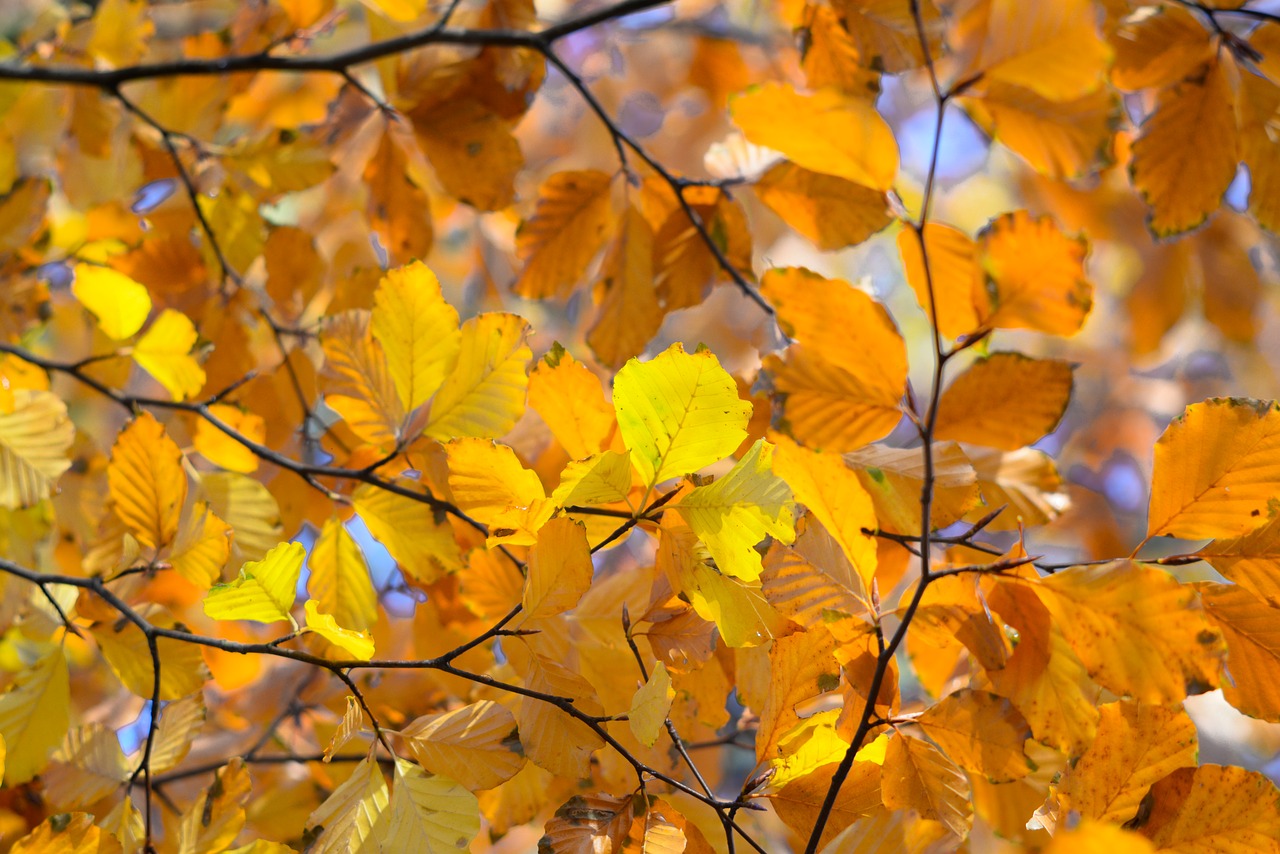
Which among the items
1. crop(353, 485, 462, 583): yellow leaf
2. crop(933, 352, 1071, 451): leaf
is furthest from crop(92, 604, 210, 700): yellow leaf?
crop(933, 352, 1071, 451): leaf

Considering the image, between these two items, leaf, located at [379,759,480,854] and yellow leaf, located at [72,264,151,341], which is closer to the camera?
leaf, located at [379,759,480,854]

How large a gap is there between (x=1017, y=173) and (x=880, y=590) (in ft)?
5.13

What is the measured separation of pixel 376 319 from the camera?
445 millimetres

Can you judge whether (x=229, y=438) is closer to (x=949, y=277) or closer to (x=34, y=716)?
(x=34, y=716)

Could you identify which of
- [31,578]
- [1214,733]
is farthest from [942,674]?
[1214,733]

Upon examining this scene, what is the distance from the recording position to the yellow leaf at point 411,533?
492mm

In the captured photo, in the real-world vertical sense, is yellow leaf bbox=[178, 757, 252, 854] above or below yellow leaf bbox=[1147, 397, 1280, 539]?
below

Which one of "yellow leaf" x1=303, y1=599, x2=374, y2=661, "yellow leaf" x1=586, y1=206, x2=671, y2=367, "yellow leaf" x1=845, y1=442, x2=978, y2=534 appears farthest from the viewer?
"yellow leaf" x1=586, y1=206, x2=671, y2=367

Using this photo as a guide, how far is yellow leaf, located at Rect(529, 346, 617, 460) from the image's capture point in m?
0.43

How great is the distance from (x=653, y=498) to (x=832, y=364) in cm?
14

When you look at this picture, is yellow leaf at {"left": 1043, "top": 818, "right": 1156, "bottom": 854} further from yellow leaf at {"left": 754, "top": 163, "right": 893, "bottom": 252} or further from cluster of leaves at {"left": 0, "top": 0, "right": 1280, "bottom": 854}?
yellow leaf at {"left": 754, "top": 163, "right": 893, "bottom": 252}

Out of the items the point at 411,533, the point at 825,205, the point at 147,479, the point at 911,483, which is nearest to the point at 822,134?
the point at 825,205

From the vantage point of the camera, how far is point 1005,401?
0.50 metres

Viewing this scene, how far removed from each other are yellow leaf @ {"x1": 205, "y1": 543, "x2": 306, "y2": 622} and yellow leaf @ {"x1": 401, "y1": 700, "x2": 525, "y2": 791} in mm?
83
